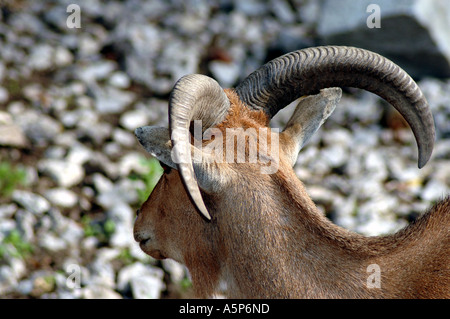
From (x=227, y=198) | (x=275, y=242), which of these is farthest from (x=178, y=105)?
(x=275, y=242)

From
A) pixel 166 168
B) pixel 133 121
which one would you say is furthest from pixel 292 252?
pixel 133 121

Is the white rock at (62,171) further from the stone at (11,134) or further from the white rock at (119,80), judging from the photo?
the white rock at (119,80)

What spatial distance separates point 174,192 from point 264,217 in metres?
0.70

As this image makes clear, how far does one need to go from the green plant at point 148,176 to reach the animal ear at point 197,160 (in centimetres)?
382

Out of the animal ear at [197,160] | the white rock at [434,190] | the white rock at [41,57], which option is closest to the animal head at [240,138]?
the animal ear at [197,160]

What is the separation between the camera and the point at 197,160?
366 centimetres

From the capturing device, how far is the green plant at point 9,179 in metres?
7.33

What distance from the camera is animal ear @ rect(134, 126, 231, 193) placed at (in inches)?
145

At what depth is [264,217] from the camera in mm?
3855

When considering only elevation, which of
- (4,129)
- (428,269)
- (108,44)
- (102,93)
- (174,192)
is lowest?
(428,269)

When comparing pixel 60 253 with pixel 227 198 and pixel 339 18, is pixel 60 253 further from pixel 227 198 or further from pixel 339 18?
pixel 339 18

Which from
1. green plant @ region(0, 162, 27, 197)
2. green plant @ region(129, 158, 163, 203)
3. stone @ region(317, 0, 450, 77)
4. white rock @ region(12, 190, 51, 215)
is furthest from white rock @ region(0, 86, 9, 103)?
stone @ region(317, 0, 450, 77)

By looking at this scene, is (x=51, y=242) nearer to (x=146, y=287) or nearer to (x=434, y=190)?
(x=146, y=287)

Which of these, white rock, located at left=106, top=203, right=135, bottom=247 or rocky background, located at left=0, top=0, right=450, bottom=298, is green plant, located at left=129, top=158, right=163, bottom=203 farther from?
white rock, located at left=106, top=203, right=135, bottom=247
